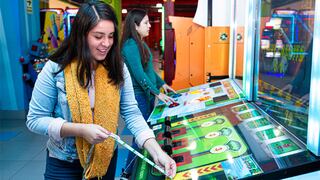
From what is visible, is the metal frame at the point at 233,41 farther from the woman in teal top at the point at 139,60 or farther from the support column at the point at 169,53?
the woman in teal top at the point at 139,60

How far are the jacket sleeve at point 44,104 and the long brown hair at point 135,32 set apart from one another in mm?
1185

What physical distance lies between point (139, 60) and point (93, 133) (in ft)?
4.06

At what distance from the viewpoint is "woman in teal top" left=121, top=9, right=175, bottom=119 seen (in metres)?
2.42

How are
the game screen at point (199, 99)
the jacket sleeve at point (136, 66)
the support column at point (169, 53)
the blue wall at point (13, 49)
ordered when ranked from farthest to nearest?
the blue wall at point (13, 49) < the support column at point (169, 53) < the jacket sleeve at point (136, 66) < the game screen at point (199, 99)

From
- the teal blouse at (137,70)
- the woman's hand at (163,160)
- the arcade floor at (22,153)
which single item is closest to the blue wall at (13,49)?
the arcade floor at (22,153)

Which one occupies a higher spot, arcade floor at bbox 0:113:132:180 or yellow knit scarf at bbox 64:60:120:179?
yellow knit scarf at bbox 64:60:120:179

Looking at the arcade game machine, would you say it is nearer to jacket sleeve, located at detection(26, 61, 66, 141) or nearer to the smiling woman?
jacket sleeve, located at detection(26, 61, 66, 141)

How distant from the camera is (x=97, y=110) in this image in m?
1.38

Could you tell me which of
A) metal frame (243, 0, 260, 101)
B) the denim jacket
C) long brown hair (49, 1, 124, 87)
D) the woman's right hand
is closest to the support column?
metal frame (243, 0, 260, 101)

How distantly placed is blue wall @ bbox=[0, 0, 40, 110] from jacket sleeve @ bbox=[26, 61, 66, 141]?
13.7ft

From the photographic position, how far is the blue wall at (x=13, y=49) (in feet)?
16.9

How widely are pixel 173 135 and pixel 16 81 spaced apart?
4.06m

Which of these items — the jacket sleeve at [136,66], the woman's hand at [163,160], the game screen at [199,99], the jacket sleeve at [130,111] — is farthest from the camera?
the jacket sleeve at [136,66]

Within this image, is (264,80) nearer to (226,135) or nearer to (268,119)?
(268,119)
